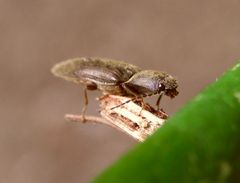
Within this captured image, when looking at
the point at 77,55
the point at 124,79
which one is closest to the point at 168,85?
the point at 124,79

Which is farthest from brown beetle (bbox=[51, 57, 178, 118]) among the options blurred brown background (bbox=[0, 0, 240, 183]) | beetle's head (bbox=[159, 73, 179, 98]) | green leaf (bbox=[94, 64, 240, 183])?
blurred brown background (bbox=[0, 0, 240, 183])

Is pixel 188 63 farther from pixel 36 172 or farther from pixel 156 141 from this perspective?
pixel 156 141

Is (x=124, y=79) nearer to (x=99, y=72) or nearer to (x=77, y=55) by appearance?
(x=99, y=72)

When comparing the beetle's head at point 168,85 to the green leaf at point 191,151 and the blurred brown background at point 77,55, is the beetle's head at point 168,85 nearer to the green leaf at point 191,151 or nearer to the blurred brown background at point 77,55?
the green leaf at point 191,151

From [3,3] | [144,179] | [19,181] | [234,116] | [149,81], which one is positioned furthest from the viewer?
[3,3]

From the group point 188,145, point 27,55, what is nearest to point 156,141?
point 188,145

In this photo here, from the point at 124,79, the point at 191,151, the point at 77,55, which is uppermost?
the point at 77,55

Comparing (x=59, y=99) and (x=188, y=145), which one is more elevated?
(x=59, y=99)

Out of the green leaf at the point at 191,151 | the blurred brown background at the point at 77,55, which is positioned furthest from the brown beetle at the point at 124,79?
the blurred brown background at the point at 77,55
